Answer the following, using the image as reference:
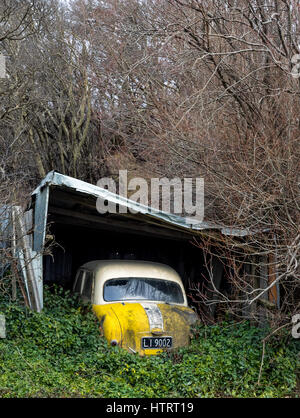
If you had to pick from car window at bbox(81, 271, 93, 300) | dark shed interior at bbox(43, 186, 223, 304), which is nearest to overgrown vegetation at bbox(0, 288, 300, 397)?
car window at bbox(81, 271, 93, 300)

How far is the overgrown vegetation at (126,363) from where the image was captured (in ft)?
18.7

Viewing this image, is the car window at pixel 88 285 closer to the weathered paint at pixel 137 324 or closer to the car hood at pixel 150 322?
the weathered paint at pixel 137 324

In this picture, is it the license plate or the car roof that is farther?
the car roof

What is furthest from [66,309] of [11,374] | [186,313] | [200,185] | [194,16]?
[194,16]

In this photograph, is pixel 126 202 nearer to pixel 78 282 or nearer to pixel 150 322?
pixel 150 322

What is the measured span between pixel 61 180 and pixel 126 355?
2873mm

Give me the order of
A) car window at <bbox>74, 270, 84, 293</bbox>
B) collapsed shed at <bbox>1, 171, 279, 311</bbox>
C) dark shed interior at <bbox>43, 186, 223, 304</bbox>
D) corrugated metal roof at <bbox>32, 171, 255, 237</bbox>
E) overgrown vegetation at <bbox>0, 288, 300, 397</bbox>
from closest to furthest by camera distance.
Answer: overgrown vegetation at <bbox>0, 288, 300, 397</bbox>, corrugated metal roof at <bbox>32, 171, 255, 237</bbox>, collapsed shed at <bbox>1, 171, 279, 311</bbox>, car window at <bbox>74, 270, 84, 293</bbox>, dark shed interior at <bbox>43, 186, 223, 304</bbox>

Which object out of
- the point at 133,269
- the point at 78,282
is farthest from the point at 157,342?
the point at 78,282

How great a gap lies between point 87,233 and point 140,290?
473cm

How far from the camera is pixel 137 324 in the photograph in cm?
726

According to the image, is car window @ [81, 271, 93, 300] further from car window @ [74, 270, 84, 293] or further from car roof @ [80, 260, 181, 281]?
car window @ [74, 270, 84, 293]

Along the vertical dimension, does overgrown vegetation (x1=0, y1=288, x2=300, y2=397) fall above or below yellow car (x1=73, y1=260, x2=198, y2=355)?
below

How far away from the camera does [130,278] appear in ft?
27.6

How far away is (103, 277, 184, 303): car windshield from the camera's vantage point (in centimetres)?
813
